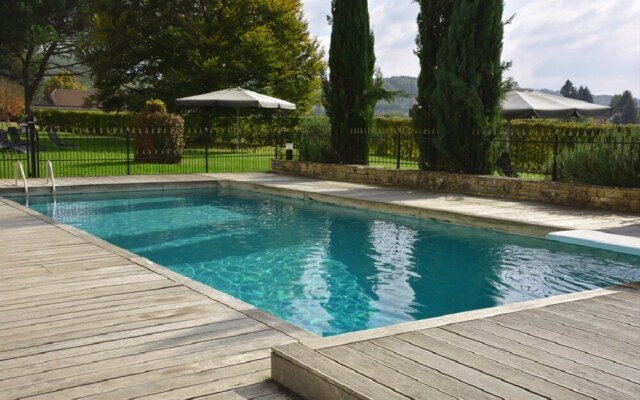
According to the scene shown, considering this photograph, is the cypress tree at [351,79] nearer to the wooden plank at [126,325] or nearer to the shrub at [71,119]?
the wooden plank at [126,325]

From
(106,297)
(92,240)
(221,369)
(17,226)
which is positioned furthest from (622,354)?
(17,226)

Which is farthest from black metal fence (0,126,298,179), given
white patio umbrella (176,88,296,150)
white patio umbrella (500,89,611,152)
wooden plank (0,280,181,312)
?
wooden plank (0,280,181,312)

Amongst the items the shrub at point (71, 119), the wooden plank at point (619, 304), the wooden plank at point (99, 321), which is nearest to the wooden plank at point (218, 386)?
the wooden plank at point (99, 321)

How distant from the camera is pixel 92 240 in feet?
23.5

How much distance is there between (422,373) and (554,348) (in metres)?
0.95

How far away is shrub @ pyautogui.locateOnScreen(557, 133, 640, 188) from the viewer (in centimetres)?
1027

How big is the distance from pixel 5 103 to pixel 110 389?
4543 cm

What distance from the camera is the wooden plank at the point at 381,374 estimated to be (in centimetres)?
272

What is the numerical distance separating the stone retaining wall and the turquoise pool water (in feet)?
8.95

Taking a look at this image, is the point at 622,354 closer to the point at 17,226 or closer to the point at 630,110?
the point at 17,226

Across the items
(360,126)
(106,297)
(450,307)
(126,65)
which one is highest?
(126,65)

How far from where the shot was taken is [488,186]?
12258 millimetres

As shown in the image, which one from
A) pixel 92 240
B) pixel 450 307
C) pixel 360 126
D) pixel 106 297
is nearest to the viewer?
pixel 106 297

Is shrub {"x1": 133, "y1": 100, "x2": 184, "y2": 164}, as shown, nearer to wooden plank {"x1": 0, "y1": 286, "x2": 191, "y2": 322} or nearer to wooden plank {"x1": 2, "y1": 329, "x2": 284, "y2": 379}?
wooden plank {"x1": 0, "y1": 286, "x2": 191, "y2": 322}
